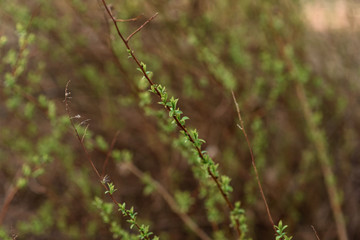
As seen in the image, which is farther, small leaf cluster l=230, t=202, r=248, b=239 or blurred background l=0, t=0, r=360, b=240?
blurred background l=0, t=0, r=360, b=240

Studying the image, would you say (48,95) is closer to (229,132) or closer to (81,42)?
(81,42)

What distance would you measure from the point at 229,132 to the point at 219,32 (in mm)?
679

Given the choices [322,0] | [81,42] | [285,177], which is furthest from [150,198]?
[322,0]

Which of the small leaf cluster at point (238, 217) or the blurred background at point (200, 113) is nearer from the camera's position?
the small leaf cluster at point (238, 217)

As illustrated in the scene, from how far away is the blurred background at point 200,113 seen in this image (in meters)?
2.48

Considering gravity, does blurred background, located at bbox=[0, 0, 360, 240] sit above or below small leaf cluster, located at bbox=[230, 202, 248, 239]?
above

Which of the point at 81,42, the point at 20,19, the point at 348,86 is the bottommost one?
the point at 20,19

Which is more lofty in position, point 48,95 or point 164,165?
point 48,95

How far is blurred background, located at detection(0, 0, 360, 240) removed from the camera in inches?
97.7

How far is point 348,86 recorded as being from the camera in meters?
2.95

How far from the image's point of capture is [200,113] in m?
2.88

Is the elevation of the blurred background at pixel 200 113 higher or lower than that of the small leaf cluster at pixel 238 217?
higher

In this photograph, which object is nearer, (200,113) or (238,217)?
(238,217)

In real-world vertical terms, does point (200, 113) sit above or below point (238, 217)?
above
